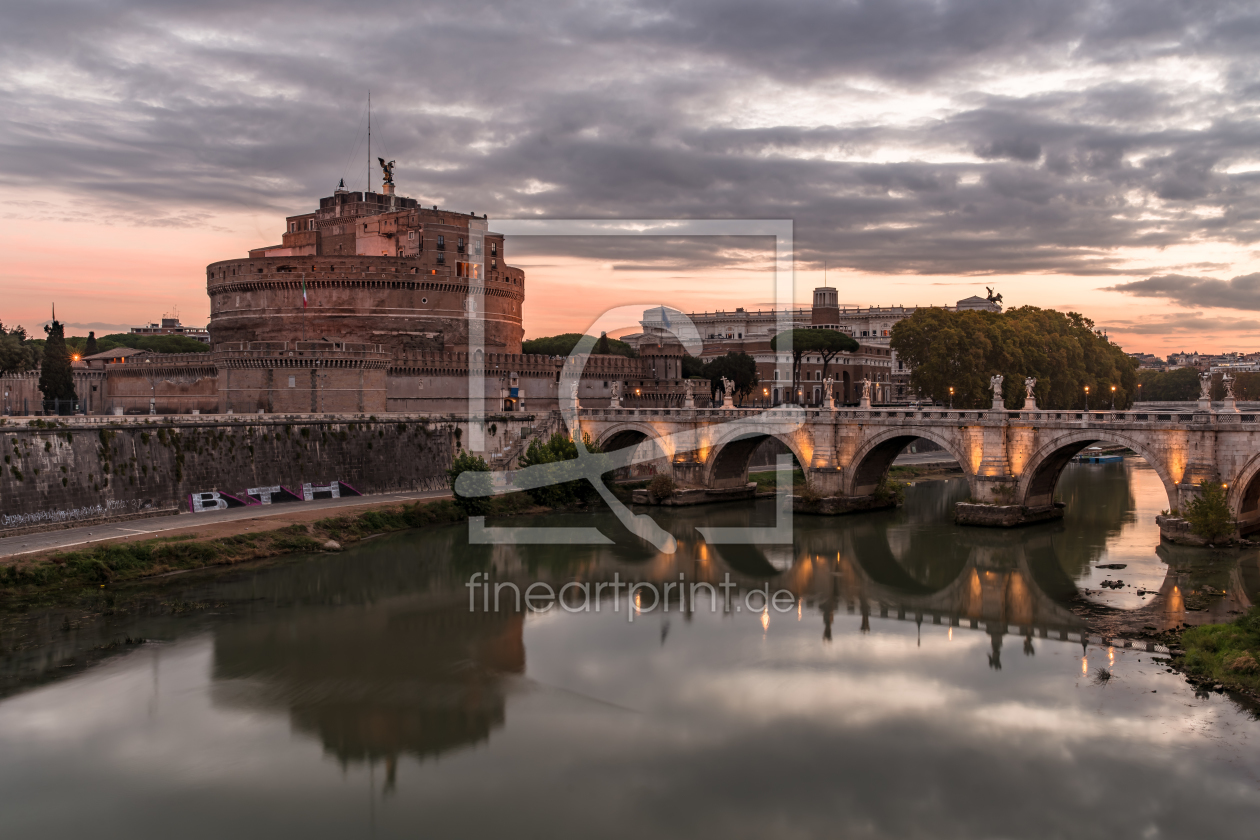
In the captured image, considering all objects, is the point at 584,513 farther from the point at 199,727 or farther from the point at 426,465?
the point at 199,727

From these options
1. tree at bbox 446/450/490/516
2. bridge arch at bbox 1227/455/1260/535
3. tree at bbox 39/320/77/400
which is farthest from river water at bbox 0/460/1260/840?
tree at bbox 39/320/77/400

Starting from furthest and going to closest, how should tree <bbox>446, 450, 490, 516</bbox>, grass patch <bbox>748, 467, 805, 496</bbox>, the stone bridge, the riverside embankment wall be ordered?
grass patch <bbox>748, 467, 805, 496</bbox>, tree <bbox>446, 450, 490, 516</bbox>, the stone bridge, the riverside embankment wall

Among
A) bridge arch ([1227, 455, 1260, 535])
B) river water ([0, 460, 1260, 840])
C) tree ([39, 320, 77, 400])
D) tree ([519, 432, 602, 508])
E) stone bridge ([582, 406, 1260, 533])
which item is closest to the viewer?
river water ([0, 460, 1260, 840])

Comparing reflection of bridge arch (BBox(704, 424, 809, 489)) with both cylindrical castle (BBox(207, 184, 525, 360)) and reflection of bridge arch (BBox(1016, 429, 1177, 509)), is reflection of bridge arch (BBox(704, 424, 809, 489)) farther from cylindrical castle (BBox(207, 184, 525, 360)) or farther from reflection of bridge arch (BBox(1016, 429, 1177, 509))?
cylindrical castle (BBox(207, 184, 525, 360))

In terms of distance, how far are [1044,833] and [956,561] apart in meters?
17.9

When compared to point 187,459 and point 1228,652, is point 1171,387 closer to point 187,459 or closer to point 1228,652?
point 1228,652

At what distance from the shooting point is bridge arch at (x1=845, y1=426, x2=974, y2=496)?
36.5 meters

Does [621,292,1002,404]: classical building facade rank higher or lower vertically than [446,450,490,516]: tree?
higher

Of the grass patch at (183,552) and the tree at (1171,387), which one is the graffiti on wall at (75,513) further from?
the tree at (1171,387)

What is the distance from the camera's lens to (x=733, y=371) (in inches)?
2763

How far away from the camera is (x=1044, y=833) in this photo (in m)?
13.3

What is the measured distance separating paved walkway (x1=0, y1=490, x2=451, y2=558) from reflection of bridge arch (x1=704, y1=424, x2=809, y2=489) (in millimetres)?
11538

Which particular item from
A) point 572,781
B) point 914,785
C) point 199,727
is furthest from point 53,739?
point 914,785

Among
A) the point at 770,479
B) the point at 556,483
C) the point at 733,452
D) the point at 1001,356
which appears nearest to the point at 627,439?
the point at 733,452
